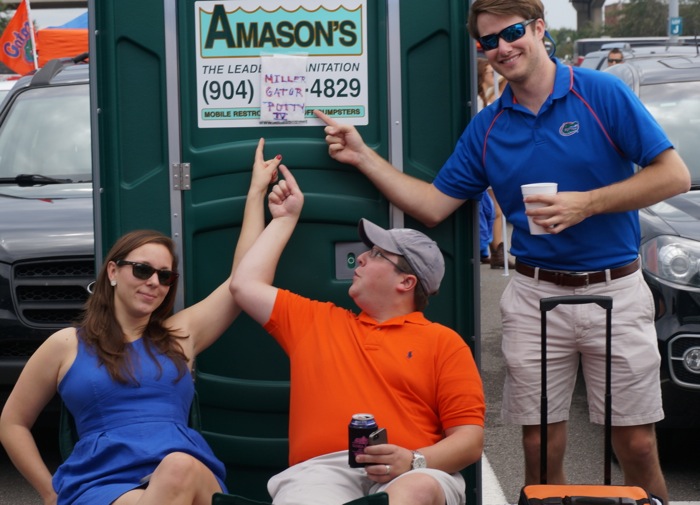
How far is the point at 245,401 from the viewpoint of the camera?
4.21 meters

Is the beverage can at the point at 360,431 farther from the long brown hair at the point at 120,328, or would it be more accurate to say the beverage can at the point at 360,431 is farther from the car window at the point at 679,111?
the car window at the point at 679,111

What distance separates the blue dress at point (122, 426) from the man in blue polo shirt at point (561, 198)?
1033 mm

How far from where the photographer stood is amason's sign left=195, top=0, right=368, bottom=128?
4043mm

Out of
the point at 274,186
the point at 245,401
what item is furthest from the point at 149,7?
the point at 245,401

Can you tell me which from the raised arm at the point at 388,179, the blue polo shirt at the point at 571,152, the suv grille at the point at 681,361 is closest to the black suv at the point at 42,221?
the raised arm at the point at 388,179

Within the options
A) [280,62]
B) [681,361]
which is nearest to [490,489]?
[681,361]

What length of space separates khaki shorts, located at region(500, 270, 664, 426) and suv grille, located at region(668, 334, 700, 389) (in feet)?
3.72

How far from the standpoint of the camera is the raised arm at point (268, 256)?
3.71 metres

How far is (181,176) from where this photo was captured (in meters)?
4.10

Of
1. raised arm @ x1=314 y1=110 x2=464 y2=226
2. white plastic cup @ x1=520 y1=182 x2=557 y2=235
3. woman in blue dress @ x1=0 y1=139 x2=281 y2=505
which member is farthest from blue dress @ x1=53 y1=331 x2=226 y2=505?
white plastic cup @ x1=520 y1=182 x2=557 y2=235

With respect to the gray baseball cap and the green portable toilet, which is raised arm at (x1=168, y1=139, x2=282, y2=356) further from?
the gray baseball cap

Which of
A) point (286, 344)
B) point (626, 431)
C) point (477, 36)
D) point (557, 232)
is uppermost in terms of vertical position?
point (477, 36)

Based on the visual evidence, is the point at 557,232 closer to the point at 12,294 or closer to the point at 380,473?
the point at 380,473

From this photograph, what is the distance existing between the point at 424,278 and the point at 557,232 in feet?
1.50
